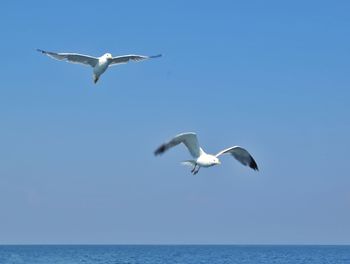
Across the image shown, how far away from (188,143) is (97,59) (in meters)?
7.98

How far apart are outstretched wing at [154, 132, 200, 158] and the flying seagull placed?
682 cm

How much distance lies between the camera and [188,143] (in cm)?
2391

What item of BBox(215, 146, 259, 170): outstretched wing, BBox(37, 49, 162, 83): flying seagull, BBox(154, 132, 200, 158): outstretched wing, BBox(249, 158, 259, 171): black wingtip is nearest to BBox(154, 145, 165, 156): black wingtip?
BBox(154, 132, 200, 158): outstretched wing

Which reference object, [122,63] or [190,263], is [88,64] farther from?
[190,263]

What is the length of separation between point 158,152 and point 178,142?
8.01 ft

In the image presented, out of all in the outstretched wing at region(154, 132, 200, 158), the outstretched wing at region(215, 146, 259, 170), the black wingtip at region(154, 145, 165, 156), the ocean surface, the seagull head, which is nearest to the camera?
the black wingtip at region(154, 145, 165, 156)

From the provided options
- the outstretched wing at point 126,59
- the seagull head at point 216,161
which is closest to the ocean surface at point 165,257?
the outstretched wing at point 126,59

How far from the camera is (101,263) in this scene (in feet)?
274

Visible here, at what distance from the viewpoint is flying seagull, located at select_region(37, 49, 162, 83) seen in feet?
98.7

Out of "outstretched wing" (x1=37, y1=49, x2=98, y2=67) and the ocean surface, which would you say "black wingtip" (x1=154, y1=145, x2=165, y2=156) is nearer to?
"outstretched wing" (x1=37, y1=49, x2=98, y2=67)

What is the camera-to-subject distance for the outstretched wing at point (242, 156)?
81.9ft

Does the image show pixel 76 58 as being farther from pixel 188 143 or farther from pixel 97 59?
pixel 188 143

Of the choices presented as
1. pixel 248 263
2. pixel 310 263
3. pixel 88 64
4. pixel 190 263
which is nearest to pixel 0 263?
pixel 190 263

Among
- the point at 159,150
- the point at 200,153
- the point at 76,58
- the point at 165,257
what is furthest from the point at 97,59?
the point at 165,257
